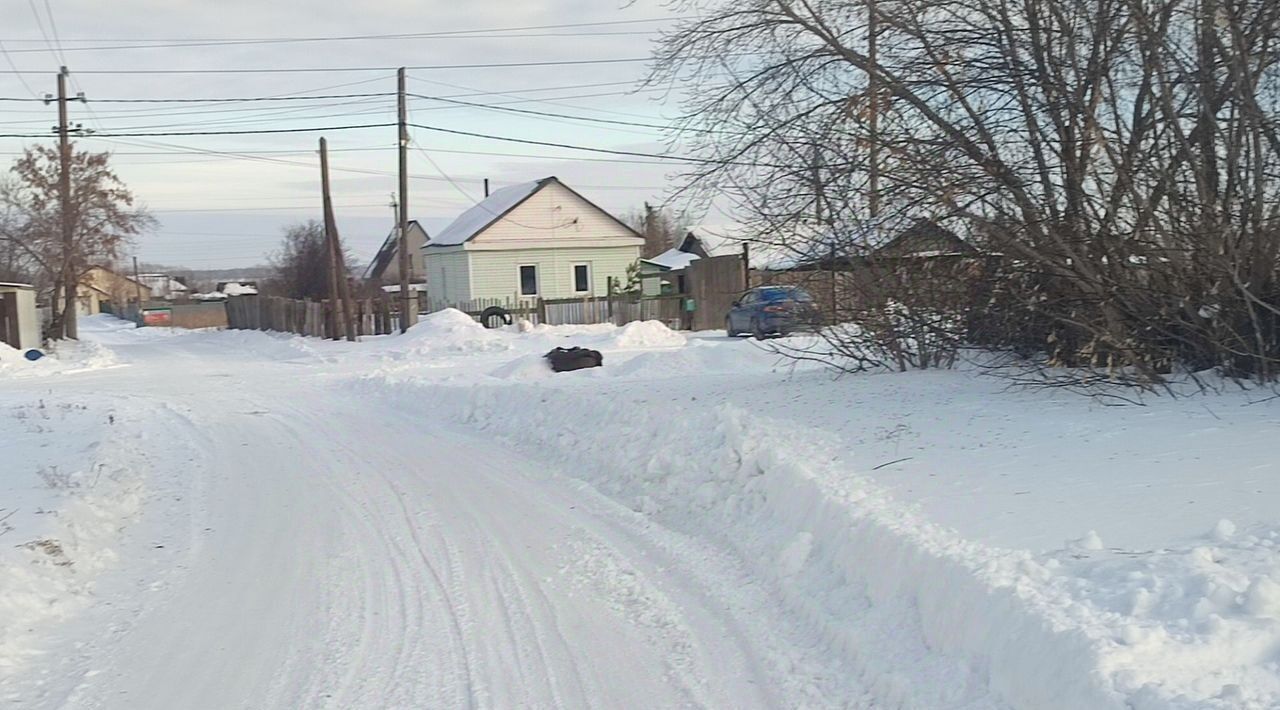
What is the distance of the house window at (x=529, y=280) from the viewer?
158ft

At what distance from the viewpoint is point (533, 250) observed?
4828 cm

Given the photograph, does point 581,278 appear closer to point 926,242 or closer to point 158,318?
point 926,242

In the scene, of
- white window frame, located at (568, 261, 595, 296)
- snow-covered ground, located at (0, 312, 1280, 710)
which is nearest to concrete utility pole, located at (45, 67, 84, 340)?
white window frame, located at (568, 261, 595, 296)

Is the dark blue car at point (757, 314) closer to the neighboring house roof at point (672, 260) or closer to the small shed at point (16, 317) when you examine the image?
the neighboring house roof at point (672, 260)

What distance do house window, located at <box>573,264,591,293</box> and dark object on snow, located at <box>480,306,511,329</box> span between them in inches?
397

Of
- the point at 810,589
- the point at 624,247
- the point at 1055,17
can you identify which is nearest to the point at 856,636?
the point at 810,589

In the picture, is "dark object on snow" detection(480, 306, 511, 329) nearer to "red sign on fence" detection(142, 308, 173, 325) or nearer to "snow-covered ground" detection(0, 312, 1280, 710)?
"snow-covered ground" detection(0, 312, 1280, 710)

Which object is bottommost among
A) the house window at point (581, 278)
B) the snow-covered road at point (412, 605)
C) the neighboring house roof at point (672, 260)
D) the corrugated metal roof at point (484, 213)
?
the snow-covered road at point (412, 605)

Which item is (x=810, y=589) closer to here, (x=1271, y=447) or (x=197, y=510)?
(x=1271, y=447)

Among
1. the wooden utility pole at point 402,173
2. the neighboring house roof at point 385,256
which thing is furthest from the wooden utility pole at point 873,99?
the neighboring house roof at point 385,256

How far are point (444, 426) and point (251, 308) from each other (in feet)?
126

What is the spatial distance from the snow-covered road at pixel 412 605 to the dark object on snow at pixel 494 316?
25987 mm

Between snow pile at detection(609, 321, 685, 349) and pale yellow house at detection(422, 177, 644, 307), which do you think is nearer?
snow pile at detection(609, 321, 685, 349)

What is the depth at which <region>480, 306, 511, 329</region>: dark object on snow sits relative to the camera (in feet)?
125
